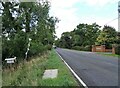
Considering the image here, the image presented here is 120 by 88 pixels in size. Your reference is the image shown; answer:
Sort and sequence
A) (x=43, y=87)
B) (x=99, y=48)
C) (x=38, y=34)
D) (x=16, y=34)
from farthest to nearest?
(x=99, y=48) < (x=38, y=34) < (x=16, y=34) < (x=43, y=87)

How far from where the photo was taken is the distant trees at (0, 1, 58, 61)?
31641mm

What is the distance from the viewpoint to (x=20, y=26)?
34875mm

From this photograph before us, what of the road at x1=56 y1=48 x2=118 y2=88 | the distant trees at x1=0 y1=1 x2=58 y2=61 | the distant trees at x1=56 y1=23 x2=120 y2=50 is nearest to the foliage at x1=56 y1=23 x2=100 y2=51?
the distant trees at x1=56 y1=23 x2=120 y2=50

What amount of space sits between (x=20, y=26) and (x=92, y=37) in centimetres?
7929

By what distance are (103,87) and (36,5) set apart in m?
25.3

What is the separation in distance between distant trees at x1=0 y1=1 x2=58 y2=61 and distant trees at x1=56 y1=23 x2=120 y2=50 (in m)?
46.2

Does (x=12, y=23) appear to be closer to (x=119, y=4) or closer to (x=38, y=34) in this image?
(x=38, y=34)

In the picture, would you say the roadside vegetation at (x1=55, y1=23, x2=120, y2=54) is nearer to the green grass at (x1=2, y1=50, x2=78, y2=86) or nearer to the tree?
the tree

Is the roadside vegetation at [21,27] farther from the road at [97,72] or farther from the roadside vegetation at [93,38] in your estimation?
the roadside vegetation at [93,38]

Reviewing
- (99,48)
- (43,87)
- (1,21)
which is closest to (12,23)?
(1,21)

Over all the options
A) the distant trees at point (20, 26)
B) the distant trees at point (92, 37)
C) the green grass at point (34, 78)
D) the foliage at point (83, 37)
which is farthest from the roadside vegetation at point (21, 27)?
the foliage at point (83, 37)

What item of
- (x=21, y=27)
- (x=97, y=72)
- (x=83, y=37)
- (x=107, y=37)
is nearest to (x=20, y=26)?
(x=21, y=27)

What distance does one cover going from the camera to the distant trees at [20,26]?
31641mm

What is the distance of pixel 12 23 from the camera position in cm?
3466
